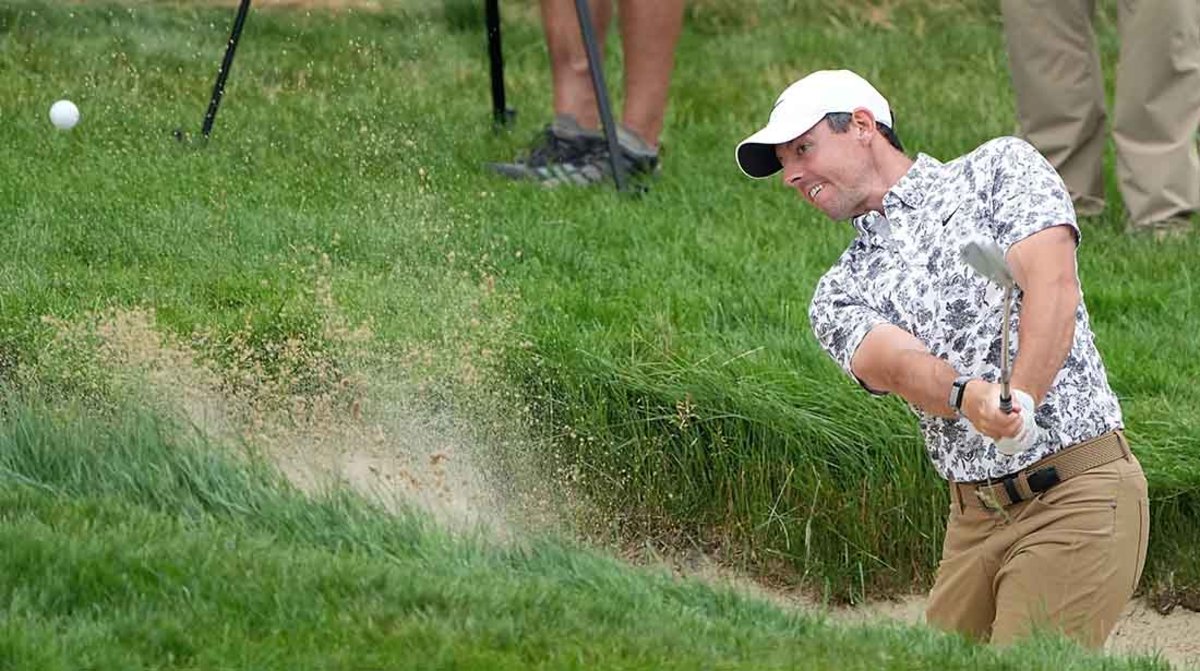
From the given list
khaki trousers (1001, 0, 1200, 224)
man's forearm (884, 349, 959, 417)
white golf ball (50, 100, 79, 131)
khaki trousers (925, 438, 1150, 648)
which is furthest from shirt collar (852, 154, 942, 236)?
white golf ball (50, 100, 79, 131)

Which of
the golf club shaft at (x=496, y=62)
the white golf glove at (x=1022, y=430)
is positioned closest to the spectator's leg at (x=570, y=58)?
the golf club shaft at (x=496, y=62)

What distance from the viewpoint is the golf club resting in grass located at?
13.0 feet

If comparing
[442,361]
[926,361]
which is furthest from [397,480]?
[926,361]

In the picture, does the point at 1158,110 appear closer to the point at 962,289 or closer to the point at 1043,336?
the point at 962,289

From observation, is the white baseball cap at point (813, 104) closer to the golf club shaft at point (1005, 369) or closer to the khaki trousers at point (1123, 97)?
the golf club shaft at point (1005, 369)

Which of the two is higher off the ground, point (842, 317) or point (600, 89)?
point (842, 317)

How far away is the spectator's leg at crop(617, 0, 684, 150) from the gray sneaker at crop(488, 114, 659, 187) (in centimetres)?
8

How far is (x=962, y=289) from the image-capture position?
4.06 metres

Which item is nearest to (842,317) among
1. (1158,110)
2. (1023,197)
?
(1023,197)

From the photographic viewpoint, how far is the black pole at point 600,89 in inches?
284

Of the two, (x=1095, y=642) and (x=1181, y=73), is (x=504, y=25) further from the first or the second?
(x=1095, y=642)

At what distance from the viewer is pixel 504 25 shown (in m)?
10.6

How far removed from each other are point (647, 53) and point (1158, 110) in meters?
1.71

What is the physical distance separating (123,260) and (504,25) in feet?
15.2
